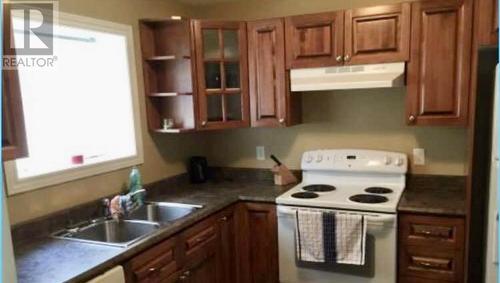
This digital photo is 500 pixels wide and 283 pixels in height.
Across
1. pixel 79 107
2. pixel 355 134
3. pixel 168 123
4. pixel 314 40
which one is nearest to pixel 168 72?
pixel 168 123

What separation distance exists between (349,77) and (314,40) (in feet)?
1.21

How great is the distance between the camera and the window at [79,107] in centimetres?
210

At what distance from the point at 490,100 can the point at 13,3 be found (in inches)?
98.6

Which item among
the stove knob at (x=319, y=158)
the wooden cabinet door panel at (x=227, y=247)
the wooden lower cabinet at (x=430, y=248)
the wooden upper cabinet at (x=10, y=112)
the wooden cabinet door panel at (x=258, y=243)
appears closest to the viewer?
the wooden upper cabinet at (x=10, y=112)

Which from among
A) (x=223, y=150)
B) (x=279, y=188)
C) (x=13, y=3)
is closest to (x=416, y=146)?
(x=279, y=188)

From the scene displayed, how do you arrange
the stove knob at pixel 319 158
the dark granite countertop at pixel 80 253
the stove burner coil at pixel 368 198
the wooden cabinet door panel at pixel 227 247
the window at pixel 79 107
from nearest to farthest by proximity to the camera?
1. the dark granite countertop at pixel 80 253
2. the window at pixel 79 107
3. the stove burner coil at pixel 368 198
4. the wooden cabinet door panel at pixel 227 247
5. the stove knob at pixel 319 158

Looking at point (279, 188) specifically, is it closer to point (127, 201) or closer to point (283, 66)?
point (283, 66)

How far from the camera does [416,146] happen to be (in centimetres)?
274

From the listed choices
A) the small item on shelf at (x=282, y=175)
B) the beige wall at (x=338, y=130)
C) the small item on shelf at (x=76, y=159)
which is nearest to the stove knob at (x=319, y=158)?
the beige wall at (x=338, y=130)

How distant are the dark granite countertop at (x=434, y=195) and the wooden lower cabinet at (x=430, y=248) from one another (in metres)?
0.04

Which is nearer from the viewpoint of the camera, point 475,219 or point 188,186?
point 475,219

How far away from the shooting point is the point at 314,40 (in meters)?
2.63

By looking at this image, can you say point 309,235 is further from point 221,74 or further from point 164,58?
point 164,58

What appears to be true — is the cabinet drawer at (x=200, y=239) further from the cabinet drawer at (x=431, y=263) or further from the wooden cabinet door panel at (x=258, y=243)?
the cabinet drawer at (x=431, y=263)
